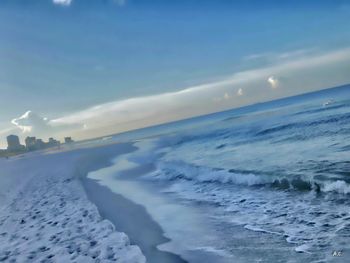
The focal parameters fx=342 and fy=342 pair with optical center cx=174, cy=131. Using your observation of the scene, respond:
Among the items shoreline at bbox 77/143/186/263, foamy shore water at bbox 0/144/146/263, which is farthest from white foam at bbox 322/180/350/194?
foamy shore water at bbox 0/144/146/263

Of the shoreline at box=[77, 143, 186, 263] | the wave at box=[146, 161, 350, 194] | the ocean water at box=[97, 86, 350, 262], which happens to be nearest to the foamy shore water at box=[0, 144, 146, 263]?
the shoreline at box=[77, 143, 186, 263]

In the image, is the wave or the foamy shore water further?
the wave

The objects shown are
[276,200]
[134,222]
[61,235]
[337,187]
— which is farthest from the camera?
[276,200]

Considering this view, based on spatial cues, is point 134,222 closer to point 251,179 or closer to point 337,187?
point 251,179

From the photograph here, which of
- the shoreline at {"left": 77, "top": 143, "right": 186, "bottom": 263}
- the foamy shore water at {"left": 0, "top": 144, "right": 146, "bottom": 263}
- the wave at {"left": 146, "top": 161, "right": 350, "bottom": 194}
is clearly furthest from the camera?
the wave at {"left": 146, "top": 161, "right": 350, "bottom": 194}

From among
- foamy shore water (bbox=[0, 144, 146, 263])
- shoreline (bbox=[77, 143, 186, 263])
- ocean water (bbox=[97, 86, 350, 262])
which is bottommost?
ocean water (bbox=[97, 86, 350, 262])

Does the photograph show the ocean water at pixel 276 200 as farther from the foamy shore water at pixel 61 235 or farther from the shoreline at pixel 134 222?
the foamy shore water at pixel 61 235

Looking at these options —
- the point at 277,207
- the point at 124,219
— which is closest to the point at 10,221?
the point at 124,219

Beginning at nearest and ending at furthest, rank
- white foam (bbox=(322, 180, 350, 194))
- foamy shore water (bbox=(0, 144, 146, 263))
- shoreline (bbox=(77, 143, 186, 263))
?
shoreline (bbox=(77, 143, 186, 263))
foamy shore water (bbox=(0, 144, 146, 263))
white foam (bbox=(322, 180, 350, 194))

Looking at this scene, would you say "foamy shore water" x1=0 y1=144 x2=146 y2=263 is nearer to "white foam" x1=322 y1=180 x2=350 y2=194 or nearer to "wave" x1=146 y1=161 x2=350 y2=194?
"wave" x1=146 y1=161 x2=350 y2=194

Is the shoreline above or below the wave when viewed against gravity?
above

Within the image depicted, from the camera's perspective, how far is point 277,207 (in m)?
9.41

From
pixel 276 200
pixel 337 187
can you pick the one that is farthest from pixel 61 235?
pixel 337 187

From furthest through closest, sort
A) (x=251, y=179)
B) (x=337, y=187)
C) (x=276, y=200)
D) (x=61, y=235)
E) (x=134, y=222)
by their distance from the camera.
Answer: (x=251, y=179), (x=276, y=200), (x=337, y=187), (x=134, y=222), (x=61, y=235)
